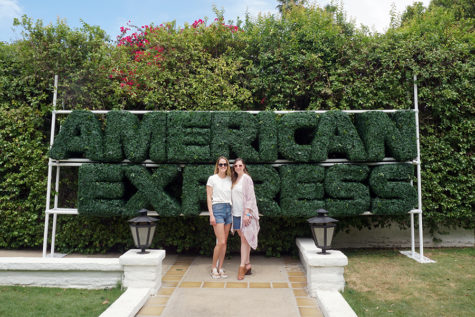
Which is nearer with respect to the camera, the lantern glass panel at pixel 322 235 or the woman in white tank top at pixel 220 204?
the lantern glass panel at pixel 322 235

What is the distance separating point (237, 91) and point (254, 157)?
1.63 m

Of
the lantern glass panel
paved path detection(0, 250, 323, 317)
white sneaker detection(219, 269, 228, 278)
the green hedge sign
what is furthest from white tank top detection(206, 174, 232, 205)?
the lantern glass panel

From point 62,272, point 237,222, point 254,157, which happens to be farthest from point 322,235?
point 62,272

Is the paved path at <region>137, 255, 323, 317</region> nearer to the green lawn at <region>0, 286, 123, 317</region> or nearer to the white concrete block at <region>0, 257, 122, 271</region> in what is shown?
the green lawn at <region>0, 286, 123, 317</region>

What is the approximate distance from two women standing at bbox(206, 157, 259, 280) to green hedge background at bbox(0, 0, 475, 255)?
116 cm

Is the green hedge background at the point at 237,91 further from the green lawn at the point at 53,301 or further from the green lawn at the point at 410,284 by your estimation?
the green lawn at the point at 53,301

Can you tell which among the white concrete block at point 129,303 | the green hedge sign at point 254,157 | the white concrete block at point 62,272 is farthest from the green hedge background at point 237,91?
the white concrete block at point 129,303

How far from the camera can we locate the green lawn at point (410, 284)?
11.9 ft

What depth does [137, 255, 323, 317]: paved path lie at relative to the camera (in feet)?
11.7

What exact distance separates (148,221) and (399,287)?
3548 millimetres

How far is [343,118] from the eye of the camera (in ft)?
18.0

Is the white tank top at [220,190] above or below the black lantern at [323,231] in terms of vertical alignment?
above

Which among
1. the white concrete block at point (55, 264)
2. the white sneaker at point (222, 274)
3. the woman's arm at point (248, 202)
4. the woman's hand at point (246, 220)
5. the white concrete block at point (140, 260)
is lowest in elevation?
the white sneaker at point (222, 274)

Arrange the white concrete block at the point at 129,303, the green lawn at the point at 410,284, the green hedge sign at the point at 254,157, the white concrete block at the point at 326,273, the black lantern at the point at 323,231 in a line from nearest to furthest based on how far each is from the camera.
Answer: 1. the white concrete block at the point at 129,303
2. the green lawn at the point at 410,284
3. the white concrete block at the point at 326,273
4. the black lantern at the point at 323,231
5. the green hedge sign at the point at 254,157
